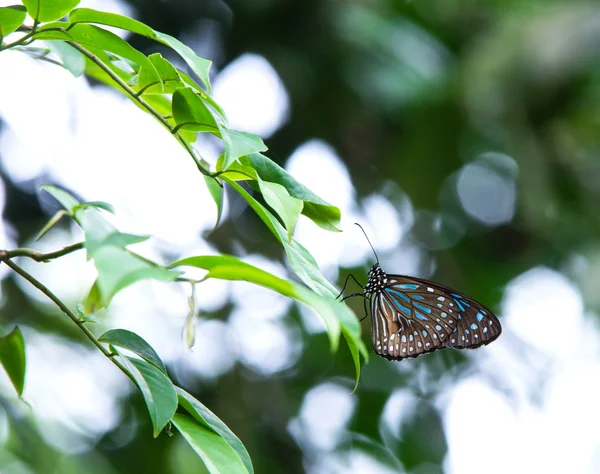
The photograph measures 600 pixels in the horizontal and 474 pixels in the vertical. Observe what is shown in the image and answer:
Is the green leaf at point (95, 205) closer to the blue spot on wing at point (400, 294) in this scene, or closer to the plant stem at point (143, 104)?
the plant stem at point (143, 104)

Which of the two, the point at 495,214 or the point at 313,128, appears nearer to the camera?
the point at 313,128

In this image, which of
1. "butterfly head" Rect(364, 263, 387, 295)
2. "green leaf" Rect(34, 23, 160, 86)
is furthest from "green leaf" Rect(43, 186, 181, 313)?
"butterfly head" Rect(364, 263, 387, 295)

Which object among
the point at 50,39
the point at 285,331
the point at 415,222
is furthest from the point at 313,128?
the point at 50,39

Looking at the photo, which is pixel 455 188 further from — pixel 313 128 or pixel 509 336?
pixel 313 128

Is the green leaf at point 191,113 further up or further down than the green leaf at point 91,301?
further up

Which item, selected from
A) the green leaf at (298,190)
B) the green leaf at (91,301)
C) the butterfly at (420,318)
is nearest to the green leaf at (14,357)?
the green leaf at (91,301)
